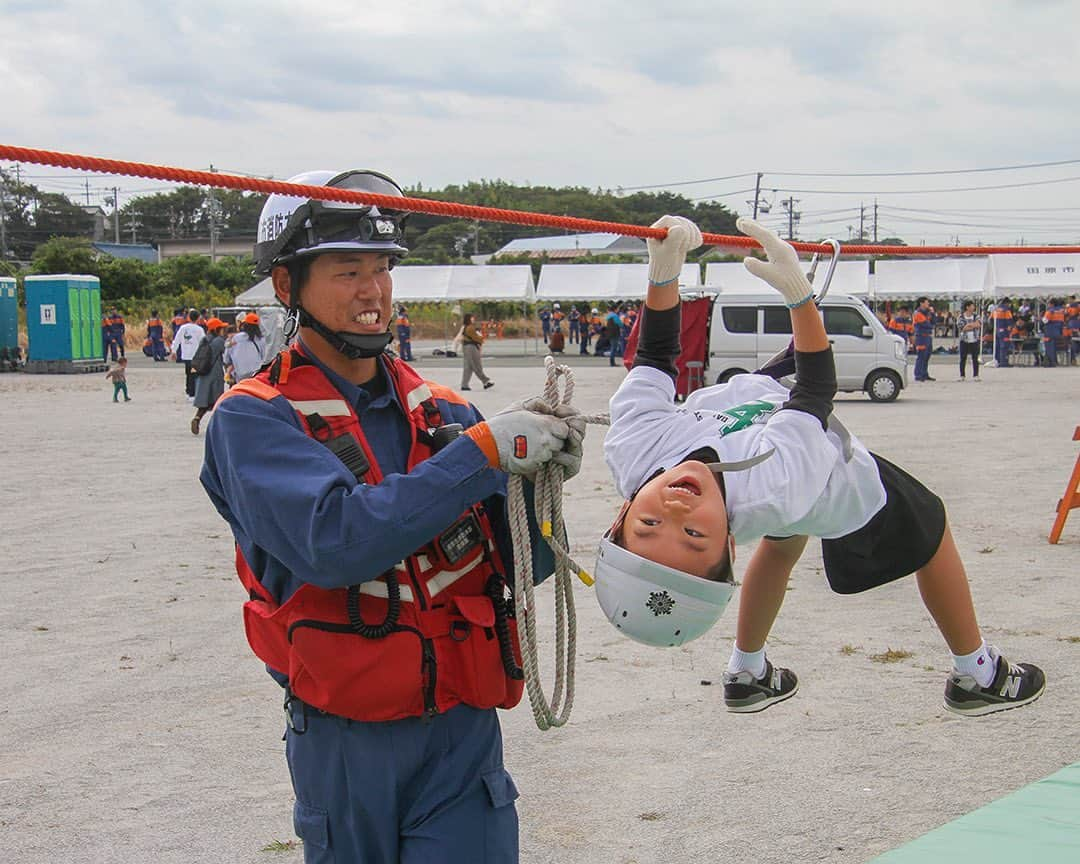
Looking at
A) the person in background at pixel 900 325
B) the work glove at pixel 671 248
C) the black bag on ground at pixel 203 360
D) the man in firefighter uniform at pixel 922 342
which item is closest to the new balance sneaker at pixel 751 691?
the work glove at pixel 671 248

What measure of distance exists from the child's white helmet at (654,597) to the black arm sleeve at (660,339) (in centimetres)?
50

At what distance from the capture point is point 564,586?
247cm

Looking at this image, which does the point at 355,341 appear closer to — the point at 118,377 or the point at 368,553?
the point at 368,553

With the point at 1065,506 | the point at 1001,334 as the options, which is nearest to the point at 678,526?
the point at 1065,506

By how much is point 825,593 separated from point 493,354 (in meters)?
32.2

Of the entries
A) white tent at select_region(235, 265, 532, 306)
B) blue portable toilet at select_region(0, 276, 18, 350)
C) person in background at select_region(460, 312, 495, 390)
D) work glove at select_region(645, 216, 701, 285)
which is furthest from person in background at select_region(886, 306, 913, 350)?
work glove at select_region(645, 216, 701, 285)

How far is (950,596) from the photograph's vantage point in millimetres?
3047

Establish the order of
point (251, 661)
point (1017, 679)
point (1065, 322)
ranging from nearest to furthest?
point (1017, 679), point (251, 661), point (1065, 322)

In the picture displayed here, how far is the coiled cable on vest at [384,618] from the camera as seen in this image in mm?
2170

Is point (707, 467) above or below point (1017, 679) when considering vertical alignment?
above

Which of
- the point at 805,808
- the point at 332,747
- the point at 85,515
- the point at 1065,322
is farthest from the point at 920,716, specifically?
the point at 1065,322

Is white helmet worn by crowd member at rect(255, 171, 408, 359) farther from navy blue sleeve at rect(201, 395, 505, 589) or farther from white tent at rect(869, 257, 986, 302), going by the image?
white tent at rect(869, 257, 986, 302)

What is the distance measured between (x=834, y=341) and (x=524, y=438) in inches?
723

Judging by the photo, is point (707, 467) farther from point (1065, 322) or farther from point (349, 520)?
point (1065, 322)
